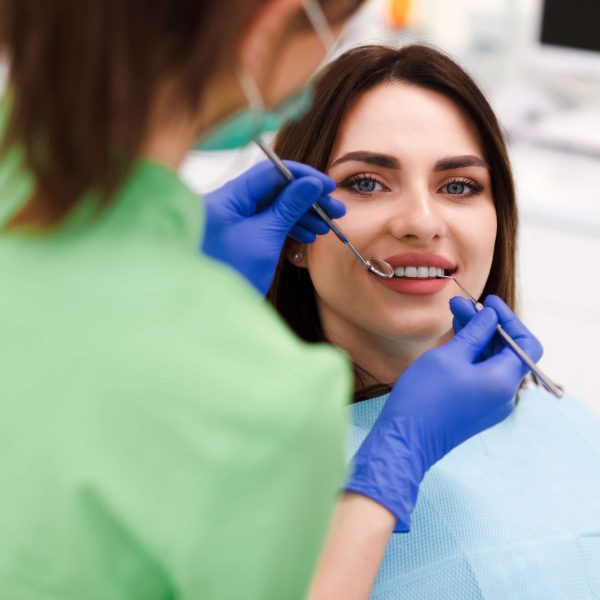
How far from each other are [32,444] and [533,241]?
84.8 inches

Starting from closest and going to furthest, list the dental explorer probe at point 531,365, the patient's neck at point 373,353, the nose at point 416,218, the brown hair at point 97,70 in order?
the brown hair at point 97,70 < the dental explorer probe at point 531,365 < the nose at point 416,218 < the patient's neck at point 373,353

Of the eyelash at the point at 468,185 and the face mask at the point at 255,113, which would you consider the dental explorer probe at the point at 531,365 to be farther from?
the face mask at the point at 255,113

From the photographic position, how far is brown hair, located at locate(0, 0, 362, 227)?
24.7 inches

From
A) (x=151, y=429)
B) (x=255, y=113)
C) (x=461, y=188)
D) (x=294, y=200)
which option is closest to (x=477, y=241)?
(x=461, y=188)

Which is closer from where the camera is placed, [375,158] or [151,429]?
[151,429]

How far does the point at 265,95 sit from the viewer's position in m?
0.73

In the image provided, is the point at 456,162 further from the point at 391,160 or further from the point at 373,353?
the point at 373,353

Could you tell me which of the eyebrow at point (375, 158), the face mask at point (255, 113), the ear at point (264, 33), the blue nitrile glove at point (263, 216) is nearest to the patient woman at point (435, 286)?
the eyebrow at point (375, 158)

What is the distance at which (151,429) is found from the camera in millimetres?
651

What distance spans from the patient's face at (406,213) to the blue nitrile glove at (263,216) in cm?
9

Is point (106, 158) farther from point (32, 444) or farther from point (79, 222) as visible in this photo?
point (32, 444)

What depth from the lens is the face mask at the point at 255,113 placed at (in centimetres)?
71

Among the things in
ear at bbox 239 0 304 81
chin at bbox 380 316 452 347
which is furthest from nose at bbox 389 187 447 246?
ear at bbox 239 0 304 81

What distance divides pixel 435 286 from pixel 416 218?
10 centimetres
